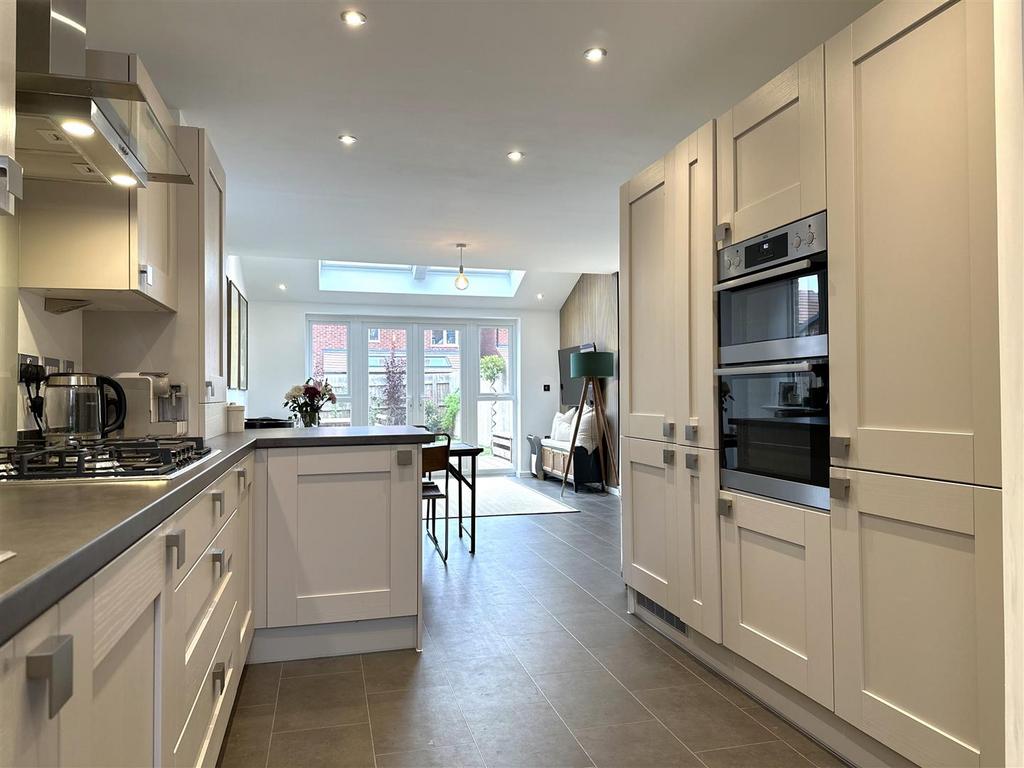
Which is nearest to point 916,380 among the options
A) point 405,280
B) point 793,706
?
point 793,706

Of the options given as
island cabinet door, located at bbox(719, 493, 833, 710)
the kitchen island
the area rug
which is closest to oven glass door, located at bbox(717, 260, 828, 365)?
island cabinet door, located at bbox(719, 493, 833, 710)

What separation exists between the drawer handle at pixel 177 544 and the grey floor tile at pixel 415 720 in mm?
1053

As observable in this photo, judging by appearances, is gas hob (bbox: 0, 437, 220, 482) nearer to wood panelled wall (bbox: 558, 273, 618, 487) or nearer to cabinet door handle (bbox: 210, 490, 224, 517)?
cabinet door handle (bbox: 210, 490, 224, 517)

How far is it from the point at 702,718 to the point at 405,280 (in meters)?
7.16

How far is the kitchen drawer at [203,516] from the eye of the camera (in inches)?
56.8

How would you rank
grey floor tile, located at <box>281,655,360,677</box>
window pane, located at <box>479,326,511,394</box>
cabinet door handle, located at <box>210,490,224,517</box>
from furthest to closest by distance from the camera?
window pane, located at <box>479,326,511,394</box> → grey floor tile, located at <box>281,655,360,677</box> → cabinet door handle, located at <box>210,490,224,517</box>

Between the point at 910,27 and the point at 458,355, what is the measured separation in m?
7.82

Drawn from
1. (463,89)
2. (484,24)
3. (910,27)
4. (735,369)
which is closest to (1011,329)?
(910,27)

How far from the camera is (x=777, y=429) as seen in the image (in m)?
2.21

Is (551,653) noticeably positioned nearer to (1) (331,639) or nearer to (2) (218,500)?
(1) (331,639)

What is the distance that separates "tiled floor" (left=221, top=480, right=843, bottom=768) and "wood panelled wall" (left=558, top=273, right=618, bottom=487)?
4493mm

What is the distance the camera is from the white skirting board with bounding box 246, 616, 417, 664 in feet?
8.97

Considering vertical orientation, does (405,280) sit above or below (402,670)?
above

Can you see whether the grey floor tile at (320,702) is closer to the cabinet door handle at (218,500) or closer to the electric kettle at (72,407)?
the cabinet door handle at (218,500)
